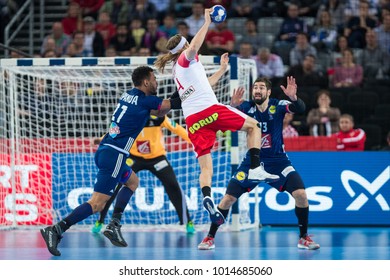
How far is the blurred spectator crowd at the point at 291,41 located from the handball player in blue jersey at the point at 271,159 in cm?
501

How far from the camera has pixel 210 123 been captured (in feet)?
40.5

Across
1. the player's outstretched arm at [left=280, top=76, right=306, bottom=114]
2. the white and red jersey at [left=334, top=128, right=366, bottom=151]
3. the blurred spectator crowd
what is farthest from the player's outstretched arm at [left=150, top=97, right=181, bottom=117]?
the blurred spectator crowd

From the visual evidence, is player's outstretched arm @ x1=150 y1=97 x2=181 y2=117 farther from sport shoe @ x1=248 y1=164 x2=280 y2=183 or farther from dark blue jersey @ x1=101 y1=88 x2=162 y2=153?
sport shoe @ x1=248 y1=164 x2=280 y2=183

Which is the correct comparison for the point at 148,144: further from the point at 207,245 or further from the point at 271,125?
the point at 207,245

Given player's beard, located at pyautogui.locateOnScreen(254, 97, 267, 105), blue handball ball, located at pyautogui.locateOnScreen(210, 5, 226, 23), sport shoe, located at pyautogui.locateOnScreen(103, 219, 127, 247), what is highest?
blue handball ball, located at pyautogui.locateOnScreen(210, 5, 226, 23)

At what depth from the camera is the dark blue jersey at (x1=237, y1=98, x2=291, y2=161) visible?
13078mm

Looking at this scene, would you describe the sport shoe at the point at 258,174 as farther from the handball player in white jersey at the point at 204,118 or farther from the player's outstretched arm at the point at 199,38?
the player's outstretched arm at the point at 199,38

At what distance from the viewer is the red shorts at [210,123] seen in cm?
1225

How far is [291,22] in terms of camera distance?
71.4 ft

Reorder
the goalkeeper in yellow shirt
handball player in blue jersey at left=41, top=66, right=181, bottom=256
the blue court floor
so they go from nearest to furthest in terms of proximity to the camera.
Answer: the blue court floor < handball player in blue jersey at left=41, top=66, right=181, bottom=256 < the goalkeeper in yellow shirt

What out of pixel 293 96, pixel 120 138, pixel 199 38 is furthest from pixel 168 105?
pixel 293 96

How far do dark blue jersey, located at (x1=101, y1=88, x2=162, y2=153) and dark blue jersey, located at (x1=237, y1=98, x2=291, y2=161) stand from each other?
1.76m

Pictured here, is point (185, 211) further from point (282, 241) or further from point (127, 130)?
point (127, 130)

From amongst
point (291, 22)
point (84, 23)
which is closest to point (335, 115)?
point (291, 22)
